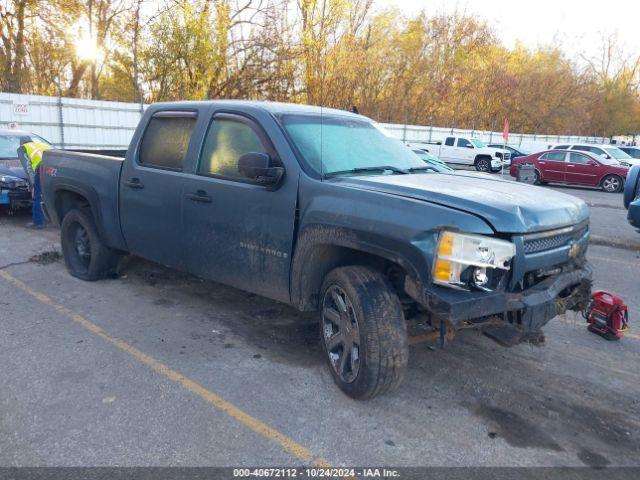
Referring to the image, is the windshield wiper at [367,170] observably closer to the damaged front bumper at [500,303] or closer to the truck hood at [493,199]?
the truck hood at [493,199]

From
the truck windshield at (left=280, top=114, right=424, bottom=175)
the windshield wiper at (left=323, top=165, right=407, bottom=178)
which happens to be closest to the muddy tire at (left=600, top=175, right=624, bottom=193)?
the truck windshield at (left=280, top=114, right=424, bottom=175)

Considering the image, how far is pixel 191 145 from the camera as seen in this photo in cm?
454

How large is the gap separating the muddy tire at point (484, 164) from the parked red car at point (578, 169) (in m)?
5.12

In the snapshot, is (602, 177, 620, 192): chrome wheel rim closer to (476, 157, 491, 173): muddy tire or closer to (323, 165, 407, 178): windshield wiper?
(476, 157, 491, 173): muddy tire

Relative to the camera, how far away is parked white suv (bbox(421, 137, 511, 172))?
2619 cm

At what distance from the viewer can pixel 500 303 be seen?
3012 millimetres

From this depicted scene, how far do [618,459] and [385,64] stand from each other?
35.5m

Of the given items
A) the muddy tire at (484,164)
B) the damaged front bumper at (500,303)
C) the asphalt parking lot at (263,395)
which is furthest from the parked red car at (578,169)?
the damaged front bumper at (500,303)

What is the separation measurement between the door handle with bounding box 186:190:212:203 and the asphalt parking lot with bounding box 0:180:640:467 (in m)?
1.13

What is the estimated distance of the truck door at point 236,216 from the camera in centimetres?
384

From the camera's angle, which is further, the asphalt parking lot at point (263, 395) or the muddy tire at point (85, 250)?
the muddy tire at point (85, 250)

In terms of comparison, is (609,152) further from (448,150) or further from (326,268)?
(326,268)

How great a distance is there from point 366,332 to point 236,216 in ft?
4.79

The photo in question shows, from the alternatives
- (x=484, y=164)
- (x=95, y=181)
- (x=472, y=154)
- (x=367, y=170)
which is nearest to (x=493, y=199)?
(x=367, y=170)
